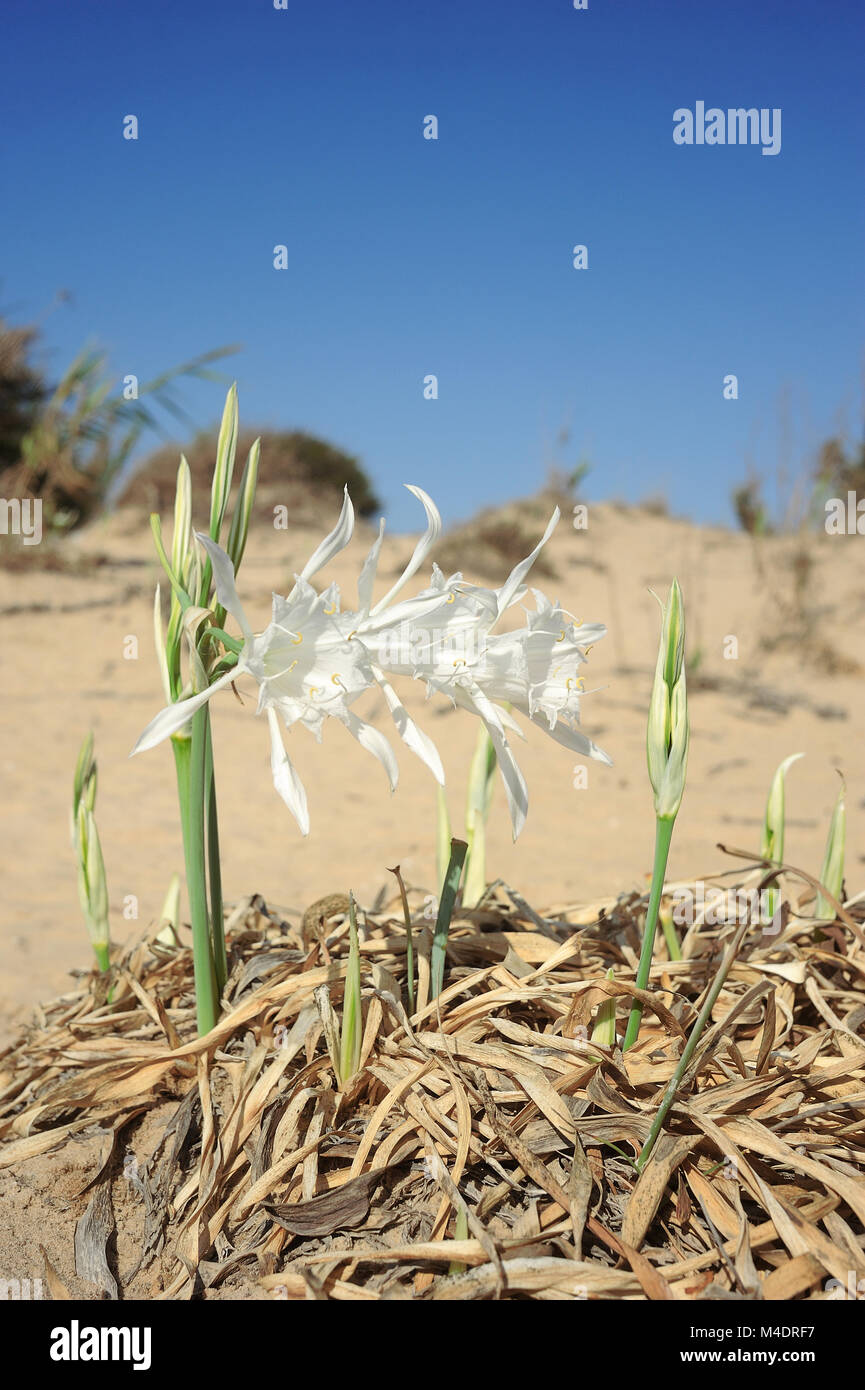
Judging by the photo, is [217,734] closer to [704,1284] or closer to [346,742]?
[346,742]

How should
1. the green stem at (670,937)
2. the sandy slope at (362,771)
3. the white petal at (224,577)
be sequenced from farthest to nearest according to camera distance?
the sandy slope at (362,771)
the green stem at (670,937)
the white petal at (224,577)

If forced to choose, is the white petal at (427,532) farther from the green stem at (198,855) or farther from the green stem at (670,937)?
the green stem at (670,937)

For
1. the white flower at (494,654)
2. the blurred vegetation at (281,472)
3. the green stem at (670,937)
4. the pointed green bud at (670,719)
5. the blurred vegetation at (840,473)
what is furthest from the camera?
the blurred vegetation at (281,472)

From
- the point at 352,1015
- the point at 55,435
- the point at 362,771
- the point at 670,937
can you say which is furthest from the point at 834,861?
the point at 55,435

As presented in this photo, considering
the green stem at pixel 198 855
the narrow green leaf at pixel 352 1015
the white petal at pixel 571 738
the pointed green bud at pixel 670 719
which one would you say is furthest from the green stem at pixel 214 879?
the pointed green bud at pixel 670 719

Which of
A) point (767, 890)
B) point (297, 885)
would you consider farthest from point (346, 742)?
point (767, 890)

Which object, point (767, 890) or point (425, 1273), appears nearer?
point (425, 1273)
